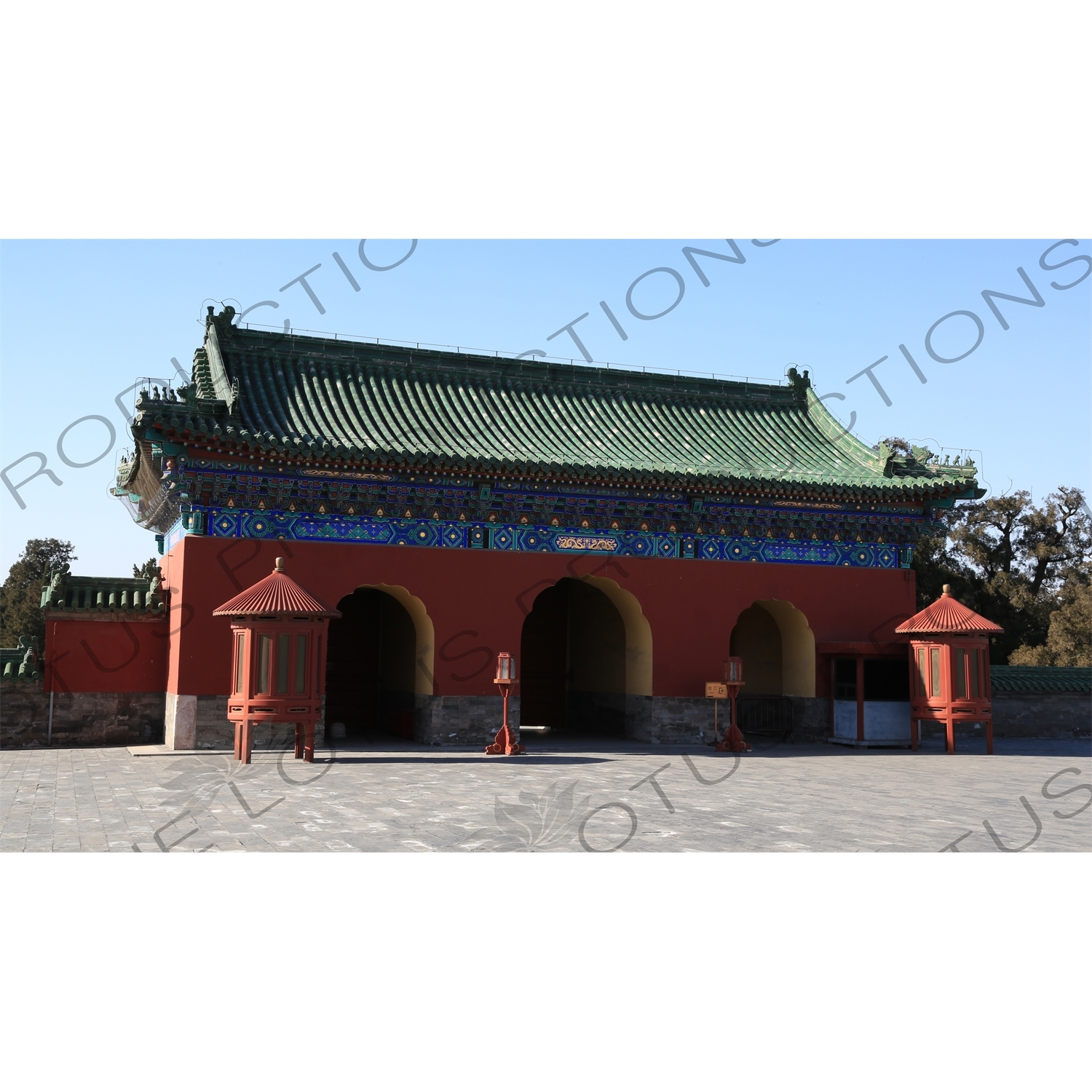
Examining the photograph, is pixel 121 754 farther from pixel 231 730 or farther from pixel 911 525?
pixel 911 525

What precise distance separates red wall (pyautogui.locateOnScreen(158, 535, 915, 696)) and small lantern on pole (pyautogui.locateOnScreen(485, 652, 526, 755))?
45.5 inches

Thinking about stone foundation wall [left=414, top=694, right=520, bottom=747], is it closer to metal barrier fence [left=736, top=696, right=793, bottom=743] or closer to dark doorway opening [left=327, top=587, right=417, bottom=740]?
dark doorway opening [left=327, top=587, right=417, bottom=740]

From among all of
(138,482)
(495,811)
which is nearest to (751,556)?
(495,811)

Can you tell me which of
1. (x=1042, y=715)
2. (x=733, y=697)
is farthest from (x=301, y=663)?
(x=1042, y=715)

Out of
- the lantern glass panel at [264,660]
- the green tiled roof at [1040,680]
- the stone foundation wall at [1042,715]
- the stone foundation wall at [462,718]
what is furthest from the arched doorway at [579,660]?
the stone foundation wall at [1042,715]

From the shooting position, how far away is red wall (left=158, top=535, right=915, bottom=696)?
14.4 metres

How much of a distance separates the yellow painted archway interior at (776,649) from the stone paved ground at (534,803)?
294 cm

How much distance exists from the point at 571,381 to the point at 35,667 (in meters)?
9.61

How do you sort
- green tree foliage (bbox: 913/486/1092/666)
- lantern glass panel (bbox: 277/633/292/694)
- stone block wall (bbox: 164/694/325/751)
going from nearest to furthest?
lantern glass panel (bbox: 277/633/292/694)
stone block wall (bbox: 164/694/325/751)
green tree foliage (bbox: 913/486/1092/666)

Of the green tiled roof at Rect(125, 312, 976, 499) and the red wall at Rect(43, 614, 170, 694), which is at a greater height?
the green tiled roof at Rect(125, 312, 976, 499)

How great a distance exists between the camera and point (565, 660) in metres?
19.5

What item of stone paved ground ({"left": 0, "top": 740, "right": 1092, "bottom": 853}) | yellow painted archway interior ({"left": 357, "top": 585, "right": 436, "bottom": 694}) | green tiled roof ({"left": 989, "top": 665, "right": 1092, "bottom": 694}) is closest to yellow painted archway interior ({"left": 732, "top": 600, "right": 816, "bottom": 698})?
stone paved ground ({"left": 0, "top": 740, "right": 1092, "bottom": 853})

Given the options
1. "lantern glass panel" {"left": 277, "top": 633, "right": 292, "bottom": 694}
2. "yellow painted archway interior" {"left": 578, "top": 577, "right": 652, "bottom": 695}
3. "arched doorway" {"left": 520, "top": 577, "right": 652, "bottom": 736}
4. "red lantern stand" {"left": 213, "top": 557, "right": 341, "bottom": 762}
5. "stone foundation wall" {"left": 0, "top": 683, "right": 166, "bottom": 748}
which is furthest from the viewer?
"arched doorway" {"left": 520, "top": 577, "right": 652, "bottom": 736}

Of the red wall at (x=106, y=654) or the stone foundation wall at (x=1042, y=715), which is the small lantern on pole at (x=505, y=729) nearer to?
the red wall at (x=106, y=654)
